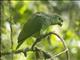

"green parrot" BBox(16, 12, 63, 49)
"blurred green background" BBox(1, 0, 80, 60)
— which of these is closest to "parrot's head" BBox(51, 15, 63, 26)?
"green parrot" BBox(16, 12, 63, 49)

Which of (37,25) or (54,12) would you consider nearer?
(37,25)

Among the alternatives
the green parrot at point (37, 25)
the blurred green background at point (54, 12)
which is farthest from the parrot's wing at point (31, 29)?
the blurred green background at point (54, 12)

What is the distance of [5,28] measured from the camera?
1488mm

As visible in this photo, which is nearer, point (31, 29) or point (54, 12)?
point (31, 29)

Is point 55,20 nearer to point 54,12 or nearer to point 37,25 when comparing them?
point 37,25

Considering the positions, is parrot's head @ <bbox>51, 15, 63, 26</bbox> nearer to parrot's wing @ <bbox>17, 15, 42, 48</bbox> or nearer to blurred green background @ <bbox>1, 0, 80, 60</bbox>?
parrot's wing @ <bbox>17, 15, 42, 48</bbox>

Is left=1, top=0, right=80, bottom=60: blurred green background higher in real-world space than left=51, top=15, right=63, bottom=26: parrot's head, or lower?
lower

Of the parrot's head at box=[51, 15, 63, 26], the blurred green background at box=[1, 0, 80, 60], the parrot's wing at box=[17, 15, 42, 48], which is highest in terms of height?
the parrot's head at box=[51, 15, 63, 26]

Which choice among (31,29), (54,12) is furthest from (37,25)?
(54,12)

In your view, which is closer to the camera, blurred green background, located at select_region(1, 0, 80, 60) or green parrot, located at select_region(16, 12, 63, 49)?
green parrot, located at select_region(16, 12, 63, 49)

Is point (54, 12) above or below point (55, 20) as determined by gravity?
below

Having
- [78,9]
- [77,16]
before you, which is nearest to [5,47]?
[77,16]

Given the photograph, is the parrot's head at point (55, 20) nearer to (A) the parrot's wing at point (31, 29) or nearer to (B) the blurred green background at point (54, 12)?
(A) the parrot's wing at point (31, 29)

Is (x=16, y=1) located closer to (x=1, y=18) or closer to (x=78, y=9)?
(x=78, y=9)
